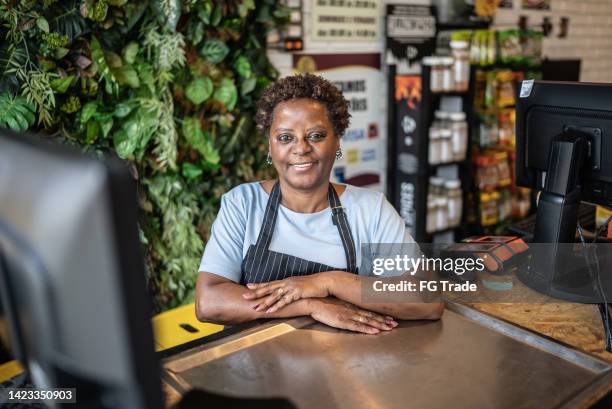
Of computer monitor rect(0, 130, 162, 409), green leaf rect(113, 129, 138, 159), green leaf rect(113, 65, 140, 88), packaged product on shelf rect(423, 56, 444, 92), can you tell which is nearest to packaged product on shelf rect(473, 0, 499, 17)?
packaged product on shelf rect(423, 56, 444, 92)

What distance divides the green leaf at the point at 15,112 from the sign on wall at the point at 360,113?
6.19 feet

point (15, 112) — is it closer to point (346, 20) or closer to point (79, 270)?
point (79, 270)

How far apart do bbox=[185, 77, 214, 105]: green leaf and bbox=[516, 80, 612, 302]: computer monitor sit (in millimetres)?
1622

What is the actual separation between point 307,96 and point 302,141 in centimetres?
16

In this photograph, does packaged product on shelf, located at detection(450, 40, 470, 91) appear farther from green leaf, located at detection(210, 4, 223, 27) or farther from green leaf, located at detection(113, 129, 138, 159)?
green leaf, located at detection(113, 129, 138, 159)

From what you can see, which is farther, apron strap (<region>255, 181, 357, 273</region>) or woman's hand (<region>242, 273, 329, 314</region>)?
apron strap (<region>255, 181, 357, 273</region>)

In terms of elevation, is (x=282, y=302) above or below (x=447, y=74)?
below

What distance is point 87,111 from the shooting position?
262cm

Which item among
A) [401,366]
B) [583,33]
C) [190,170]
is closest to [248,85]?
[190,170]

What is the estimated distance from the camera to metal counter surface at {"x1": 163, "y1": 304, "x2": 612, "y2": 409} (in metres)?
1.06

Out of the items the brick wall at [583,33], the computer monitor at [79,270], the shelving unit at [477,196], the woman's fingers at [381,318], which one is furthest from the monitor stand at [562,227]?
the brick wall at [583,33]

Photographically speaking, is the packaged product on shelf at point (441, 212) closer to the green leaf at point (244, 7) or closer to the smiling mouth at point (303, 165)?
the green leaf at point (244, 7)

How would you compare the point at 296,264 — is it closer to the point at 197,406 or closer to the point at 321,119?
the point at 321,119

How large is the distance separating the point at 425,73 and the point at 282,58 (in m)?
1.02
